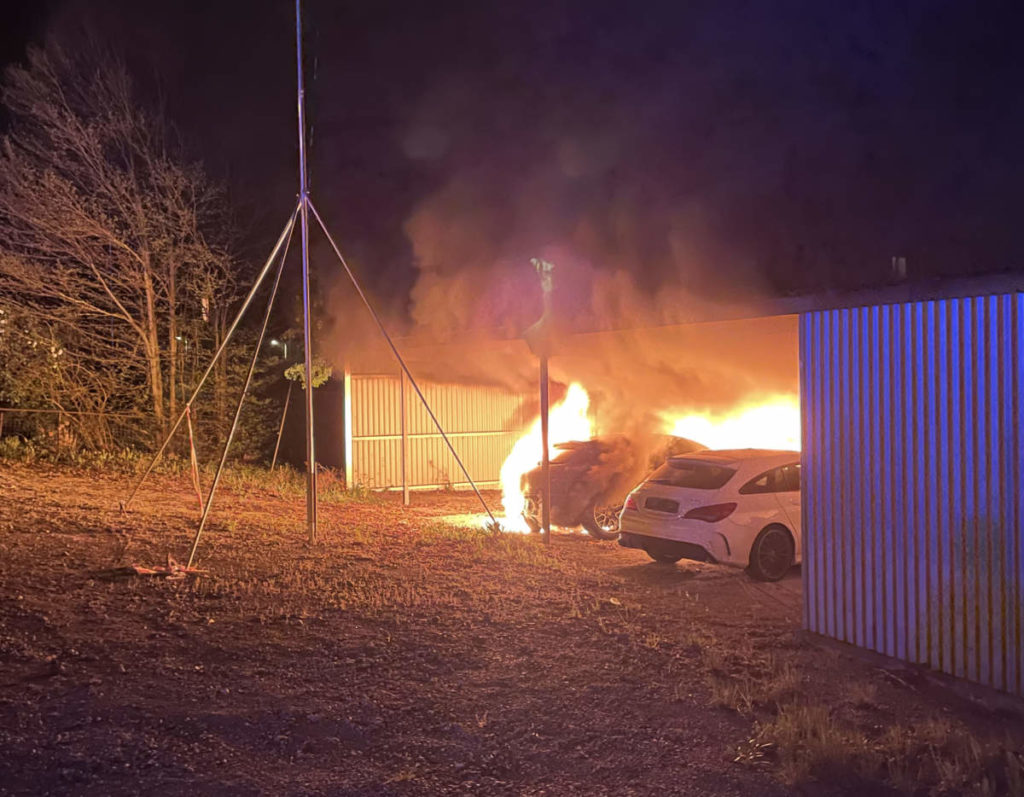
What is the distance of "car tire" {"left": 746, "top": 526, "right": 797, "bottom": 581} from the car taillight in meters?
0.47

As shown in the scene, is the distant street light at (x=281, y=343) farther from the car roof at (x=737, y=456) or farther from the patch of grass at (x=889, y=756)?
the patch of grass at (x=889, y=756)

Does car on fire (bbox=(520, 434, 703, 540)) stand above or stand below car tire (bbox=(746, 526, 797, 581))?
A: above

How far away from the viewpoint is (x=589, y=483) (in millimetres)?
12781

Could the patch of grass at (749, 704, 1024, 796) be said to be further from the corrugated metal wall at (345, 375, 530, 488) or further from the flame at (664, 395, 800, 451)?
the corrugated metal wall at (345, 375, 530, 488)

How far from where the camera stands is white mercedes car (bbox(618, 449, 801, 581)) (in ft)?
32.4

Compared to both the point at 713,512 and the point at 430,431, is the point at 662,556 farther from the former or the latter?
the point at 430,431

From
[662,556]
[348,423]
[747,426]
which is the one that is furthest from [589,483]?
[348,423]

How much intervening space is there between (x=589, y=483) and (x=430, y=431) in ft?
20.0

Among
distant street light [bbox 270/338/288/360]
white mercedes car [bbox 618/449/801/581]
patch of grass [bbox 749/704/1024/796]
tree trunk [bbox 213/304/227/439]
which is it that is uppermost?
distant street light [bbox 270/338/288/360]

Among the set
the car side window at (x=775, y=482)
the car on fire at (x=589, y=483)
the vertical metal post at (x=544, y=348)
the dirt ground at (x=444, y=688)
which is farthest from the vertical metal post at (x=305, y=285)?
the car side window at (x=775, y=482)

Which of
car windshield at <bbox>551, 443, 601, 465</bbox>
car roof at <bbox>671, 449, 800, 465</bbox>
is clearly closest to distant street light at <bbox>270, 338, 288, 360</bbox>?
car windshield at <bbox>551, 443, 601, 465</bbox>

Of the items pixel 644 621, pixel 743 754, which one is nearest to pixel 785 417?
pixel 644 621

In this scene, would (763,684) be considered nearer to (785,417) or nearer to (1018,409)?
(1018,409)

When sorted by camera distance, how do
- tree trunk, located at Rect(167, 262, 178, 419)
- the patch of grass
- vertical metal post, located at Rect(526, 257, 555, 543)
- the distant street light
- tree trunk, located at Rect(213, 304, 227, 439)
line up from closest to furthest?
the patch of grass → vertical metal post, located at Rect(526, 257, 555, 543) → tree trunk, located at Rect(167, 262, 178, 419) → tree trunk, located at Rect(213, 304, 227, 439) → the distant street light
